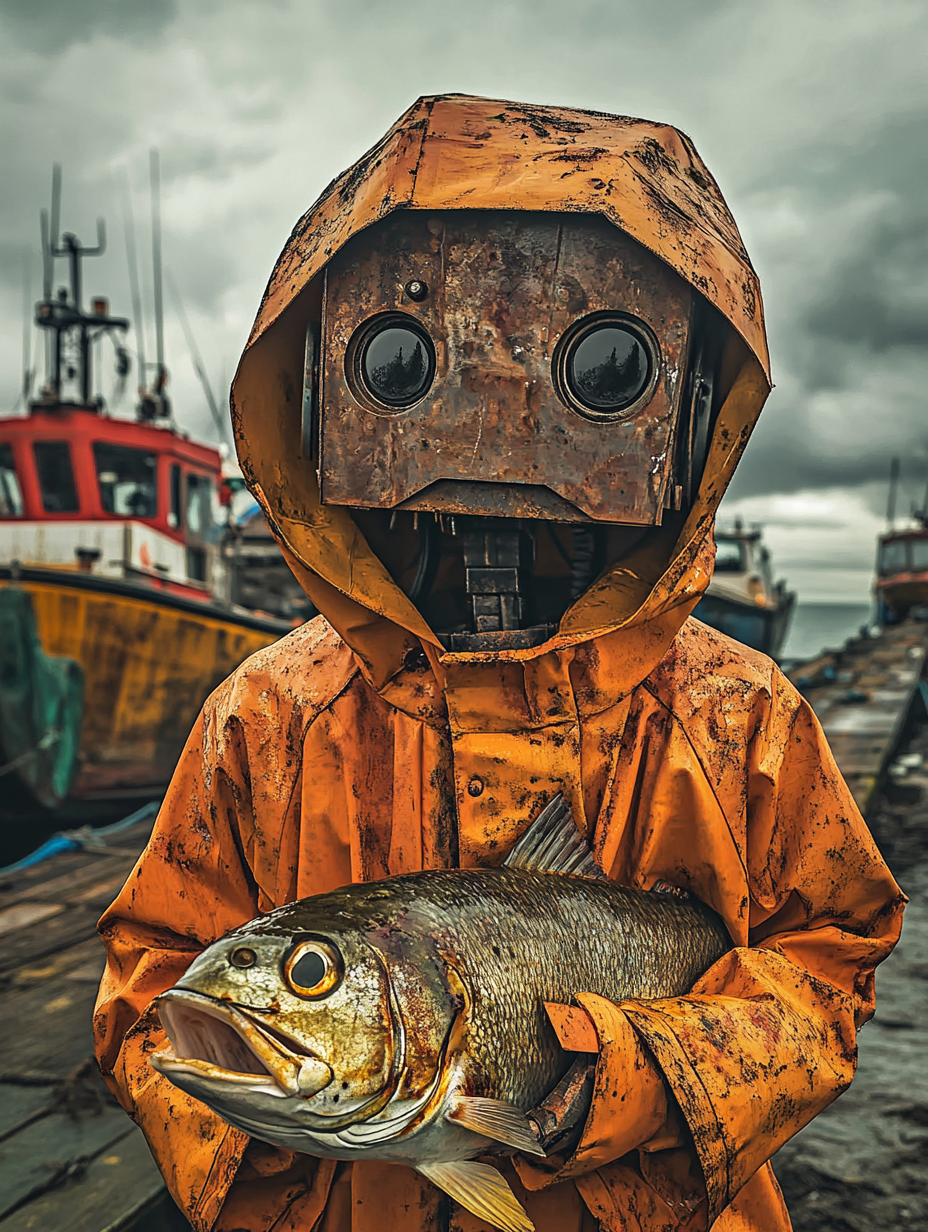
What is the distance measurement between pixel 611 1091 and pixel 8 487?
11.3 meters

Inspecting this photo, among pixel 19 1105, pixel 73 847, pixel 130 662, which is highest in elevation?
pixel 130 662

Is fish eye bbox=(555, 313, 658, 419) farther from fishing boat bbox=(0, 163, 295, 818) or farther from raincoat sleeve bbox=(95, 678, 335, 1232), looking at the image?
fishing boat bbox=(0, 163, 295, 818)

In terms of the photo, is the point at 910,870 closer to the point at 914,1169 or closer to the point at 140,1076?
the point at 914,1169

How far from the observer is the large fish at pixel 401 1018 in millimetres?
1146

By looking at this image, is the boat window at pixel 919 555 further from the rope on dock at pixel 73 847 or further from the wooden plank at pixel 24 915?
the wooden plank at pixel 24 915

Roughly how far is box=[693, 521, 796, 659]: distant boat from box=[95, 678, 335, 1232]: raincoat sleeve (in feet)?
53.9

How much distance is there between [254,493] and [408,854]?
2.21ft

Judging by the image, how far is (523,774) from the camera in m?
1.56

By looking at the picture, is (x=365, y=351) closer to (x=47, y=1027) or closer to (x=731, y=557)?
(x=47, y=1027)

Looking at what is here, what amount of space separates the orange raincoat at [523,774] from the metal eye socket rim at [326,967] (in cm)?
39

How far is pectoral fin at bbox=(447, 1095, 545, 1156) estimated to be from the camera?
3.96 feet

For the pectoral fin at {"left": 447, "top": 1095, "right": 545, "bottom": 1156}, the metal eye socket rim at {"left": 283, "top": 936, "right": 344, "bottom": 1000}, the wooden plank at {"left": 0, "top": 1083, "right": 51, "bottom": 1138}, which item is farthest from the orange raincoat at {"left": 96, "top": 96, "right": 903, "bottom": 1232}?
the wooden plank at {"left": 0, "top": 1083, "right": 51, "bottom": 1138}

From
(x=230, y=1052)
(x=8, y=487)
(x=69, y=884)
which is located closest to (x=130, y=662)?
(x=8, y=487)

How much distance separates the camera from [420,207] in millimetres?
1491
